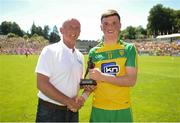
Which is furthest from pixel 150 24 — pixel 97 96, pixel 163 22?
pixel 97 96

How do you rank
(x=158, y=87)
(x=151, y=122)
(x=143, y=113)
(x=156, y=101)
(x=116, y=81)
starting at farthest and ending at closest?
(x=158, y=87) < (x=156, y=101) < (x=143, y=113) < (x=151, y=122) < (x=116, y=81)

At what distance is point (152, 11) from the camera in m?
140

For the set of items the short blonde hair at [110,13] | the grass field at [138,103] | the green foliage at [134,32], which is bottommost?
the grass field at [138,103]

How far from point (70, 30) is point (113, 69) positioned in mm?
882

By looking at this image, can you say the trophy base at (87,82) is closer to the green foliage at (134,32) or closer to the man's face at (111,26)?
the man's face at (111,26)

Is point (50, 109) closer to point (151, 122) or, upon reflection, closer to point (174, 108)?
point (151, 122)

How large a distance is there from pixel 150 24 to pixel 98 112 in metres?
138

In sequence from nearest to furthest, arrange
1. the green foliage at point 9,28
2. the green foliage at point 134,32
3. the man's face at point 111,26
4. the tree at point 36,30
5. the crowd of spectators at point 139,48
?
the man's face at point 111,26
the crowd of spectators at point 139,48
the green foliage at point 9,28
the green foliage at point 134,32
the tree at point 36,30

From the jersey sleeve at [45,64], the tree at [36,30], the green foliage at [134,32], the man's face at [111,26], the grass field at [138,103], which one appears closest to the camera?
the jersey sleeve at [45,64]

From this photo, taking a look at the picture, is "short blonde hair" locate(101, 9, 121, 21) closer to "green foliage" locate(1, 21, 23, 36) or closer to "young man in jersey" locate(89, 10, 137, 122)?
"young man in jersey" locate(89, 10, 137, 122)

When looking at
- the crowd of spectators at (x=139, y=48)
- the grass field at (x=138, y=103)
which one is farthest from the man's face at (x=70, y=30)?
the crowd of spectators at (x=139, y=48)

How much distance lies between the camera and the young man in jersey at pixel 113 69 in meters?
5.14

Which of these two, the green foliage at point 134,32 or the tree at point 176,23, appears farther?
the green foliage at point 134,32

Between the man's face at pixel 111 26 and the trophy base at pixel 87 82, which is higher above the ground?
the man's face at pixel 111 26
